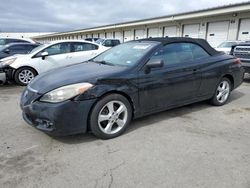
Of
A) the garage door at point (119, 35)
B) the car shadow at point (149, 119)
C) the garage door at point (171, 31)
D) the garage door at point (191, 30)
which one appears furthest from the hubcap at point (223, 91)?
the garage door at point (119, 35)

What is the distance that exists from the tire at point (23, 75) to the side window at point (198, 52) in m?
5.25

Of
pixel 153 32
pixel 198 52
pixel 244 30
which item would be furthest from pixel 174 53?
pixel 153 32

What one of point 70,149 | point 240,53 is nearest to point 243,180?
point 70,149

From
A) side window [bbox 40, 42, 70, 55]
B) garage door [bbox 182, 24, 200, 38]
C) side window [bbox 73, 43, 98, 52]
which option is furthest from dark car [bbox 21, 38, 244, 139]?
garage door [bbox 182, 24, 200, 38]

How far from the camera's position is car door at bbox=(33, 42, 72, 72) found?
7.57 metres

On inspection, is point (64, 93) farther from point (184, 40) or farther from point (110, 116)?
point (184, 40)

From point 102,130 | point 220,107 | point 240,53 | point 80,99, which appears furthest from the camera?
point 240,53

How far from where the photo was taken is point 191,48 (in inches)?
Answer: 179

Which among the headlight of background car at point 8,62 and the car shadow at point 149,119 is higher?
the headlight of background car at point 8,62

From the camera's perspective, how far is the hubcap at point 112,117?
3369 millimetres

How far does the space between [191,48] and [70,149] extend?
2.97 m

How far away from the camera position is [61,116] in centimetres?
303

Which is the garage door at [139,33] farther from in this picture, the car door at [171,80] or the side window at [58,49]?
the car door at [171,80]

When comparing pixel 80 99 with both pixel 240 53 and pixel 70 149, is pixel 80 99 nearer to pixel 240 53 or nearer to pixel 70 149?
pixel 70 149
